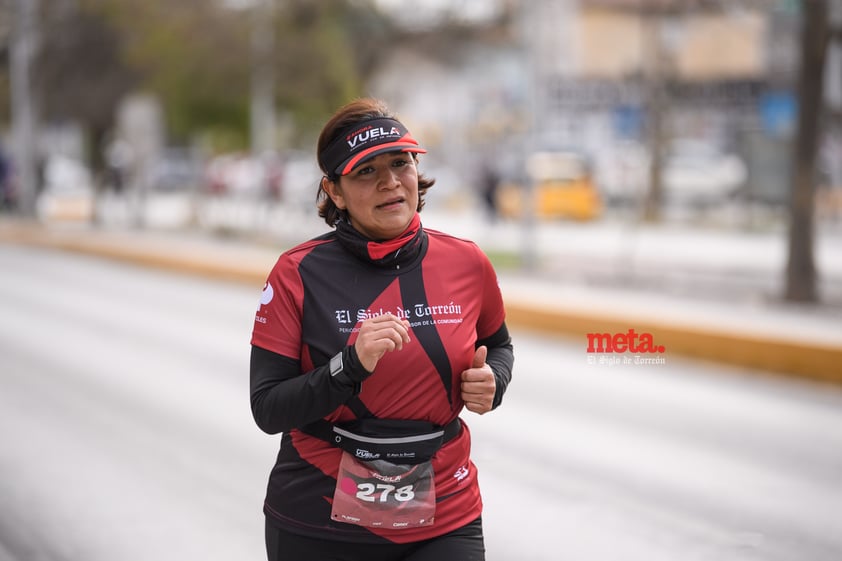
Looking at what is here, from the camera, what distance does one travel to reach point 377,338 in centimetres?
259

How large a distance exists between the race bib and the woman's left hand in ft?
0.65

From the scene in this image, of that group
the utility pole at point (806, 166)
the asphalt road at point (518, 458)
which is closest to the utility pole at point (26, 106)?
the asphalt road at point (518, 458)

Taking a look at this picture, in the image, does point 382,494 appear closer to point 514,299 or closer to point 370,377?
point 370,377

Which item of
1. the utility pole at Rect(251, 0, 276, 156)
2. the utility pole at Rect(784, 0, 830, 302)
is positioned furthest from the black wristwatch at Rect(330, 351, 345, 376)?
the utility pole at Rect(251, 0, 276, 156)

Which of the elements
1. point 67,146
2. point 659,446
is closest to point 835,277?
point 659,446

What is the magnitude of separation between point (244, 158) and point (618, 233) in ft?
108

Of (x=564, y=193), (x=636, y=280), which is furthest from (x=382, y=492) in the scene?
(x=564, y=193)

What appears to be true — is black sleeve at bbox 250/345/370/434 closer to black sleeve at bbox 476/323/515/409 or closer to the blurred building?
black sleeve at bbox 476/323/515/409

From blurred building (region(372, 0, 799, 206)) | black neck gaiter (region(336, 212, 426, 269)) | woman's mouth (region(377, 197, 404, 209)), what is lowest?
black neck gaiter (region(336, 212, 426, 269))

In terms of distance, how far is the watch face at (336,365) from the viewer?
104 inches

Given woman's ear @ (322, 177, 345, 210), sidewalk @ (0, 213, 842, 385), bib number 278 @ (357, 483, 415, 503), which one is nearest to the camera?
bib number 278 @ (357, 483, 415, 503)
